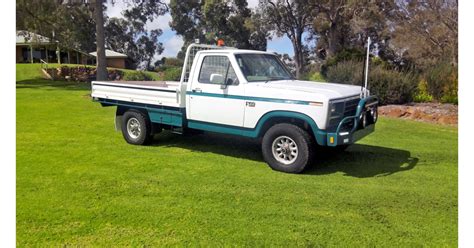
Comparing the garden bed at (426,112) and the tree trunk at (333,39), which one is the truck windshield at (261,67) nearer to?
the garden bed at (426,112)

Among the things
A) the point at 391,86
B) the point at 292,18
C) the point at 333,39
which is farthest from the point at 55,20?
the point at 391,86

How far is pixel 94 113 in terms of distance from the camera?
43.4 ft

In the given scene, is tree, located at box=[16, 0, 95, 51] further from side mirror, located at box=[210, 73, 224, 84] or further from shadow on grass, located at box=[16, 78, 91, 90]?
side mirror, located at box=[210, 73, 224, 84]

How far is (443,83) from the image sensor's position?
589 inches

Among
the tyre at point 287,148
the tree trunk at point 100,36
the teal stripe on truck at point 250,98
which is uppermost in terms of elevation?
the tree trunk at point 100,36

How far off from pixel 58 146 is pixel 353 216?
234 inches

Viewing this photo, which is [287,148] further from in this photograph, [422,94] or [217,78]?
[422,94]

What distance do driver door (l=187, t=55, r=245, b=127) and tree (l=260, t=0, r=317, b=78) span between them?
26.1m

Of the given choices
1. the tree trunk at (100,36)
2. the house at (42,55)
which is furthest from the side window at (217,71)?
the house at (42,55)

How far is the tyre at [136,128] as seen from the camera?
8094mm

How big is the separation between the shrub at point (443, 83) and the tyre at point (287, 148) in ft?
34.1

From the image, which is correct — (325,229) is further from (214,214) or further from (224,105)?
(224,105)

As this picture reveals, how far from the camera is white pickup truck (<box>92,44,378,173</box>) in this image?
609 centimetres

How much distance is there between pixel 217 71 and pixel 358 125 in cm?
257
